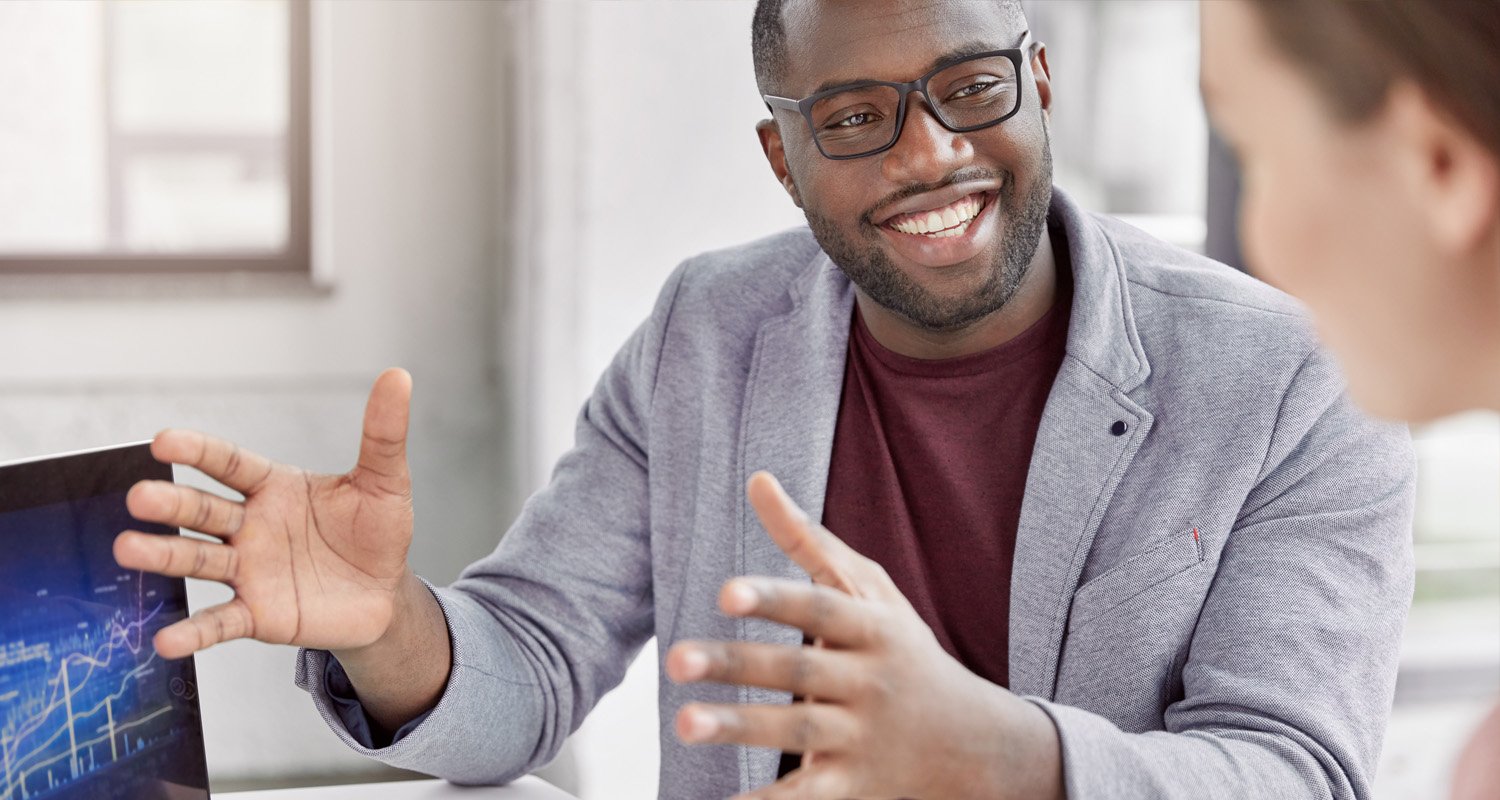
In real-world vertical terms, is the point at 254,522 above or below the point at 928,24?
below

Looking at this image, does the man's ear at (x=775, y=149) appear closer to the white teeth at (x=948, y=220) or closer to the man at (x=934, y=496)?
the man at (x=934, y=496)

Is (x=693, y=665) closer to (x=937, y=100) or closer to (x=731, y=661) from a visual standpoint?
(x=731, y=661)

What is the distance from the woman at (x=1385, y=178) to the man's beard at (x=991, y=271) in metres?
0.79

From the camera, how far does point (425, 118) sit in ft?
8.25

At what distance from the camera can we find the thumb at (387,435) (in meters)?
1.02

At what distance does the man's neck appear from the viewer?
1478 mm

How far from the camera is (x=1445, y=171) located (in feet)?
1.74

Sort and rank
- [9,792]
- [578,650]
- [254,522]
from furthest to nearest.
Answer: [578,650] → [254,522] → [9,792]

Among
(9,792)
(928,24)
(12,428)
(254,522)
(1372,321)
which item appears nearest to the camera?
(1372,321)

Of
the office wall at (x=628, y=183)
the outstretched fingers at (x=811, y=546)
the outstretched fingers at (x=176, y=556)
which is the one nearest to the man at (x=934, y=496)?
the outstretched fingers at (x=176, y=556)

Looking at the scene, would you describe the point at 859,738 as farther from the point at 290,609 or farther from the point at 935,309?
the point at 935,309

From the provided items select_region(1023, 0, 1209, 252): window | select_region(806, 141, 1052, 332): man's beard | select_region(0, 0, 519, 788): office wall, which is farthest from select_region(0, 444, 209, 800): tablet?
select_region(1023, 0, 1209, 252): window

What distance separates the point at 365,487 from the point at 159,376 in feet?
5.21

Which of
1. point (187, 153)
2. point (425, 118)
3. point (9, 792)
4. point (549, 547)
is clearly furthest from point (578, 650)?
point (187, 153)
